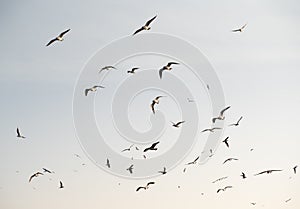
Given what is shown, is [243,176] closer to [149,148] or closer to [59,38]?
[149,148]

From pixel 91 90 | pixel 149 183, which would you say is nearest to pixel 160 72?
pixel 91 90

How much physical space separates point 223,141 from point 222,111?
9.00 ft

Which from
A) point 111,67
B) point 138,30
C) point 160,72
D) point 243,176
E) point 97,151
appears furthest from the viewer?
point 97,151

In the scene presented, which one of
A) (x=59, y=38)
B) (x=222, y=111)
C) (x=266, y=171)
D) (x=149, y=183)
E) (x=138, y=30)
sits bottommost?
(x=266, y=171)

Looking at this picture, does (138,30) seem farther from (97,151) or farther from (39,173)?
(97,151)

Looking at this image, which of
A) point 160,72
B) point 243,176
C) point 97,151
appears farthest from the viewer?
point 97,151

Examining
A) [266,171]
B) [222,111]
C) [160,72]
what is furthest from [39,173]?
[266,171]

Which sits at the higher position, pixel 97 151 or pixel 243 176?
pixel 97 151

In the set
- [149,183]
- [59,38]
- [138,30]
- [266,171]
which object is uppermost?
[59,38]

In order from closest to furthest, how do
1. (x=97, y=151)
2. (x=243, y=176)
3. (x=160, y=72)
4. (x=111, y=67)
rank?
1. (x=160, y=72)
2. (x=111, y=67)
3. (x=243, y=176)
4. (x=97, y=151)

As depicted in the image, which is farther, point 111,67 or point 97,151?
point 97,151

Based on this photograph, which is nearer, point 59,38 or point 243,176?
point 59,38

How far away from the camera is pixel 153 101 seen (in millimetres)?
36219

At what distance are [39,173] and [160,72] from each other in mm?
14184
